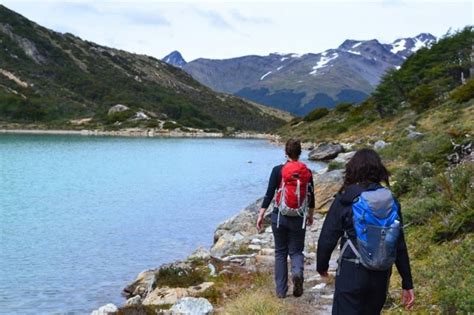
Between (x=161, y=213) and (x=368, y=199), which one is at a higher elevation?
(x=368, y=199)

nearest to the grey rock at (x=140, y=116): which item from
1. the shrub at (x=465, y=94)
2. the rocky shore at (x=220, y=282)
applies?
the shrub at (x=465, y=94)

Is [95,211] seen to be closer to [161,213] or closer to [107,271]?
[161,213]

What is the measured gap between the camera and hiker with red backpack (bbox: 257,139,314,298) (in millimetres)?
9047

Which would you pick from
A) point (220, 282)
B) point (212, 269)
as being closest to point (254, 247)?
point (212, 269)

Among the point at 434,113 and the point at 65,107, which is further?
the point at 65,107

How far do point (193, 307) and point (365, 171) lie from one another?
525cm

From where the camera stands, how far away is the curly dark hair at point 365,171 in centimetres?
564

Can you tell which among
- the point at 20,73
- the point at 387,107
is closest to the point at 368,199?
the point at 387,107

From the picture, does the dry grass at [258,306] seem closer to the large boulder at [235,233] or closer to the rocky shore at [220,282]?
the rocky shore at [220,282]

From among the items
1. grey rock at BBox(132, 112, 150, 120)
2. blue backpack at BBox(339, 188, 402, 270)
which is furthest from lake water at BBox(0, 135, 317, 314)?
grey rock at BBox(132, 112, 150, 120)

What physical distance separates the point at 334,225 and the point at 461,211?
19.9ft

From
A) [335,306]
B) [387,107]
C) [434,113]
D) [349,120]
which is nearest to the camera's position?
[335,306]

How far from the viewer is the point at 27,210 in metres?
27.2

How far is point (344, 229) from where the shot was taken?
18.3 feet
